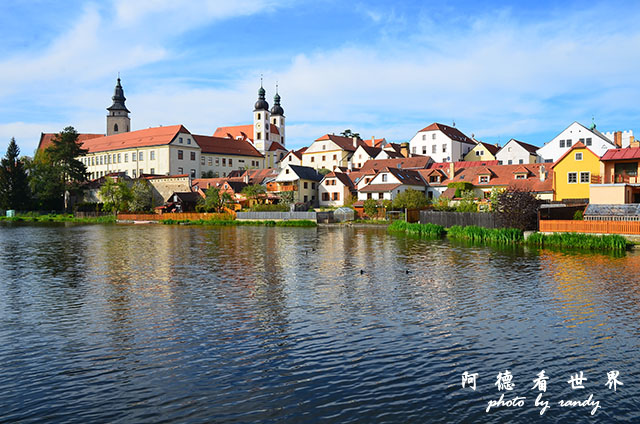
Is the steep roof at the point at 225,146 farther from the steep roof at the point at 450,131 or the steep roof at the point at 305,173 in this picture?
the steep roof at the point at 450,131

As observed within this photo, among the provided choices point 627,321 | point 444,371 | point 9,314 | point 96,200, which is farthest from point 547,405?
point 96,200

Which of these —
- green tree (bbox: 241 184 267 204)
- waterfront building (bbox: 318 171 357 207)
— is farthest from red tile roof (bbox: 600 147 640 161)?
green tree (bbox: 241 184 267 204)

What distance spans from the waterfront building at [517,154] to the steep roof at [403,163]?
1572cm

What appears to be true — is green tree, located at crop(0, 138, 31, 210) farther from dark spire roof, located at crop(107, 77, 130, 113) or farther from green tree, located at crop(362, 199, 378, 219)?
green tree, located at crop(362, 199, 378, 219)

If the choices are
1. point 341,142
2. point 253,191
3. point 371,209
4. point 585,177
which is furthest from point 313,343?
point 341,142

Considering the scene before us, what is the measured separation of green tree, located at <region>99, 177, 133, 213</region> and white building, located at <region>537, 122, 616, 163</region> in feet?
273

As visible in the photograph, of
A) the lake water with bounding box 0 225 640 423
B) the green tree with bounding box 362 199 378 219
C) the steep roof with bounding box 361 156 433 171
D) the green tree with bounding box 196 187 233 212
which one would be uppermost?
the steep roof with bounding box 361 156 433 171

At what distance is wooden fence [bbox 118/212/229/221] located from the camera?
91.1 metres

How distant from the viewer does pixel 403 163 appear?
340ft

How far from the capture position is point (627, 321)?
53.9 feet

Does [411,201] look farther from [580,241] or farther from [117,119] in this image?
[117,119]

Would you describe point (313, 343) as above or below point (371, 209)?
below

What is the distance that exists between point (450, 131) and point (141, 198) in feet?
234

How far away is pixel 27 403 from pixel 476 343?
36.1 feet
